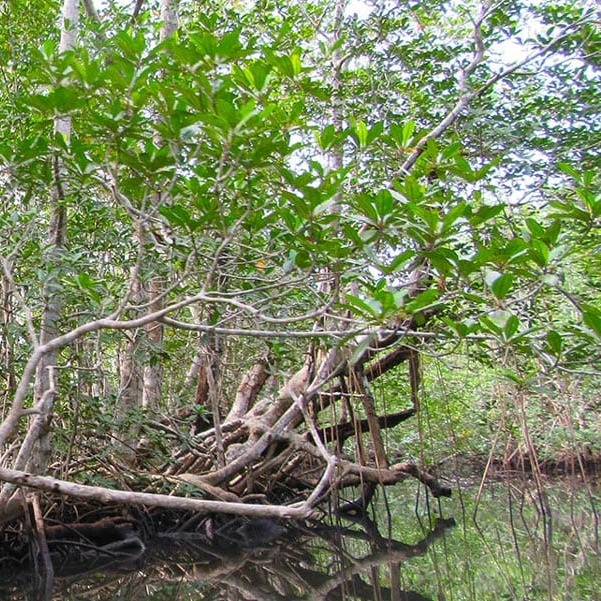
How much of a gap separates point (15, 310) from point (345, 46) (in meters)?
2.94

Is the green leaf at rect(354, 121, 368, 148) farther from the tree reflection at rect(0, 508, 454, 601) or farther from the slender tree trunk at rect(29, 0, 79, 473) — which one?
the tree reflection at rect(0, 508, 454, 601)

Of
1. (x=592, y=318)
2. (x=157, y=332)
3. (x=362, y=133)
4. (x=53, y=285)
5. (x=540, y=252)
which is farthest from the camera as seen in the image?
(x=157, y=332)

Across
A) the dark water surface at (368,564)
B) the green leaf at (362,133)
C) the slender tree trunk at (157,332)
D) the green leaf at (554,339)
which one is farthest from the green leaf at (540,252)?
the slender tree trunk at (157,332)

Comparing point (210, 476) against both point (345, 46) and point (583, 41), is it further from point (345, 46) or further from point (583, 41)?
point (583, 41)

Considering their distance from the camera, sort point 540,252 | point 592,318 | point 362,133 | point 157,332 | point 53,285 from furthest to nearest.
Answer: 1. point 157,332
2. point 53,285
3. point 362,133
4. point 540,252
5. point 592,318

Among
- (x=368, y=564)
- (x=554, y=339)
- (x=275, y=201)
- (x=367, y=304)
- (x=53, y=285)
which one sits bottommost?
(x=368, y=564)

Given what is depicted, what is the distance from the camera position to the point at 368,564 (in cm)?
339

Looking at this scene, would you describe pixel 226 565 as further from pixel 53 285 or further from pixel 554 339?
pixel 554 339

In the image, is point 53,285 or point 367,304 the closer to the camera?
point 367,304

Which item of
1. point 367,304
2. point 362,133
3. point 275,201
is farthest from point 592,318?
point 275,201

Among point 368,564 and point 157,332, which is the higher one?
point 157,332

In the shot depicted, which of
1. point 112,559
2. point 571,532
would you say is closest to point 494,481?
point 571,532

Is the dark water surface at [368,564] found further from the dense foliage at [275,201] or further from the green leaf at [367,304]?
the green leaf at [367,304]

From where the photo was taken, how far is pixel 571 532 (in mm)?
4340
